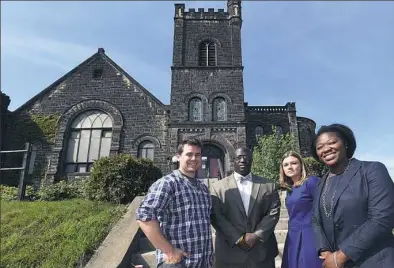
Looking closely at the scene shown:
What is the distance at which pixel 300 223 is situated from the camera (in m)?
3.54

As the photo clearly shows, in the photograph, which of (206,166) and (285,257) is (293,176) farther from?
(206,166)

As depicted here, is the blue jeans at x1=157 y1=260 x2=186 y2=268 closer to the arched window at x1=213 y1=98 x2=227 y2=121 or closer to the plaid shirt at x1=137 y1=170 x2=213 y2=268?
the plaid shirt at x1=137 y1=170 x2=213 y2=268

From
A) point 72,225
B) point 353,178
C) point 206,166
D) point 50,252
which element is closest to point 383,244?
point 353,178

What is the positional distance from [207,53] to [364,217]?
21.1m

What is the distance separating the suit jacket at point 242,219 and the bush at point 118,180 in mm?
5500

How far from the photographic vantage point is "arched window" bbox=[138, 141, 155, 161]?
19.6 metres

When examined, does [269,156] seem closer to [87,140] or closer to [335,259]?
[87,140]

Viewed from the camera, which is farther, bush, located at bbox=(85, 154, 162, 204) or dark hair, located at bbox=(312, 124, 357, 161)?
bush, located at bbox=(85, 154, 162, 204)

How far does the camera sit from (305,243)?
11.2ft

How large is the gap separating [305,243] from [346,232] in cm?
78

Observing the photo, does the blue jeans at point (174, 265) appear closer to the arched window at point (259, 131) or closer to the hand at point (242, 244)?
the hand at point (242, 244)

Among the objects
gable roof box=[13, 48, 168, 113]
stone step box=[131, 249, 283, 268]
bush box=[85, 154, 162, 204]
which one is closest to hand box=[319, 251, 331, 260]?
stone step box=[131, 249, 283, 268]

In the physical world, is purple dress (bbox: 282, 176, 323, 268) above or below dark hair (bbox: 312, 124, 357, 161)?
below

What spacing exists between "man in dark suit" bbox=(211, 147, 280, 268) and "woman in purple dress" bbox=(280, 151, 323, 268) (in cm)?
27
